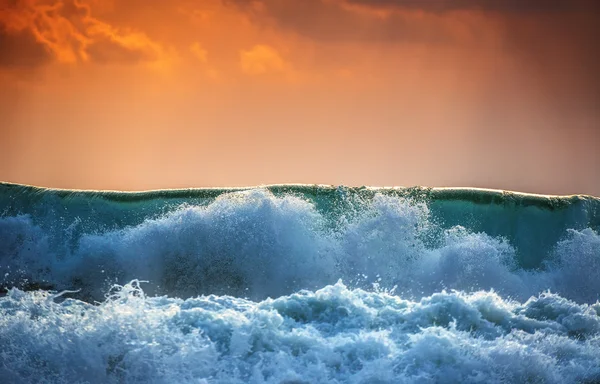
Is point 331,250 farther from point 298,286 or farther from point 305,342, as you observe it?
point 305,342

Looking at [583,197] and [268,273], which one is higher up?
[583,197]

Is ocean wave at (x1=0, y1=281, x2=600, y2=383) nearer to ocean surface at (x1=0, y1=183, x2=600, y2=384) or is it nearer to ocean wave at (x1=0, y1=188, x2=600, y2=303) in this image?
ocean surface at (x1=0, y1=183, x2=600, y2=384)

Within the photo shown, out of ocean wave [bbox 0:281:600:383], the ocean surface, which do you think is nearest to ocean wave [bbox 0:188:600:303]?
the ocean surface

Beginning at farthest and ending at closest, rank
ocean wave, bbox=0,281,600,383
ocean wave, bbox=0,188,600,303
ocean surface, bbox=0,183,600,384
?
ocean wave, bbox=0,188,600,303
ocean surface, bbox=0,183,600,384
ocean wave, bbox=0,281,600,383

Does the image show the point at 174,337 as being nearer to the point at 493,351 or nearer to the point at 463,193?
the point at 493,351

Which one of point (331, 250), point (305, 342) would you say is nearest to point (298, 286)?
point (331, 250)

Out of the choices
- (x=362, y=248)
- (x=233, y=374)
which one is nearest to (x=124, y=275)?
(x=362, y=248)

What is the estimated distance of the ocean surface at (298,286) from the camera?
541cm

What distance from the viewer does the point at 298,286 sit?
9523 millimetres

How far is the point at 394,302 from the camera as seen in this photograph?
6.52 metres

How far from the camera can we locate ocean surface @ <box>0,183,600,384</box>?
5414 mm

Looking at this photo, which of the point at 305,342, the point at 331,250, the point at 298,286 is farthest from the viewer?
the point at 331,250

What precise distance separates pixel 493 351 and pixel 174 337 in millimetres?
2440

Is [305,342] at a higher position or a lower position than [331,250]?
lower
